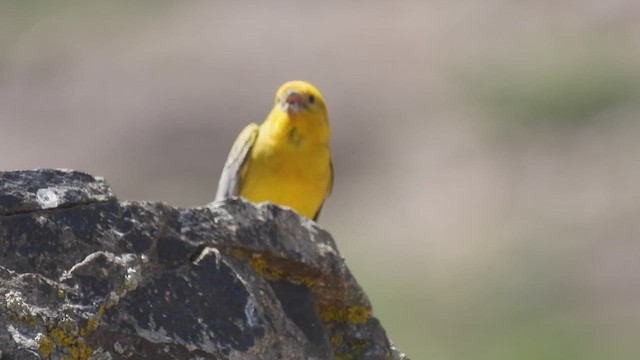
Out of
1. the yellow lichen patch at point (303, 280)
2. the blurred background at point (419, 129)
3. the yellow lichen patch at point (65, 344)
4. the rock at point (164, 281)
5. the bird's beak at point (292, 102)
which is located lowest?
the yellow lichen patch at point (65, 344)

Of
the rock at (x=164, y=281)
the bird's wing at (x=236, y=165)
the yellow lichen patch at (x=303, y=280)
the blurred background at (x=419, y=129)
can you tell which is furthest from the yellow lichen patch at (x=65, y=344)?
the blurred background at (x=419, y=129)

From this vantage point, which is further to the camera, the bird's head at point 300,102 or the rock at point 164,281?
the bird's head at point 300,102

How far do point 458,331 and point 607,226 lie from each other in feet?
11.1

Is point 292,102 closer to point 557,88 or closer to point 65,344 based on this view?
point 65,344

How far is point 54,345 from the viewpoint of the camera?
5.14 meters

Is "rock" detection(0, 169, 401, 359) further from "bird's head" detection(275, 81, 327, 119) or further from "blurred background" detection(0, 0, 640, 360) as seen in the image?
"blurred background" detection(0, 0, 640, 360)

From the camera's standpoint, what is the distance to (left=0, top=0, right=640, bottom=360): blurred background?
2608 cm

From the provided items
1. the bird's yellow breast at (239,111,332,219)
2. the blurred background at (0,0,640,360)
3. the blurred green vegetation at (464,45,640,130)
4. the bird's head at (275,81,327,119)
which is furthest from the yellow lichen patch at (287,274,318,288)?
the blurred green vegetation at (464,45,640,130)

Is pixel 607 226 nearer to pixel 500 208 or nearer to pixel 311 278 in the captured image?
pixel 500 208

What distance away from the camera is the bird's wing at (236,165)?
12008mm

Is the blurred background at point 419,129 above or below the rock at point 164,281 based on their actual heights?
above

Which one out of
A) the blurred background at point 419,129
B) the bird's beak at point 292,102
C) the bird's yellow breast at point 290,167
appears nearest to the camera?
the bird's yellow breast at point 290,167

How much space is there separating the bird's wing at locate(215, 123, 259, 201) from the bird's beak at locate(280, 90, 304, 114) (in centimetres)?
28

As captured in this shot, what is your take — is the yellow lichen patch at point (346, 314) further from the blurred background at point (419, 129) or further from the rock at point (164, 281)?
the blurred background at point (419, 129)
